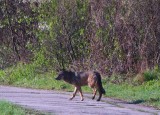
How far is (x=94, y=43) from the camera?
27.3 metres

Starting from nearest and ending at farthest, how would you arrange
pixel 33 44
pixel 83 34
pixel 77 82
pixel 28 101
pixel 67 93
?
pixel 28 101 → pixel 77 82 → pixel 67 93 → pixel 83 34 → pixel 33 44

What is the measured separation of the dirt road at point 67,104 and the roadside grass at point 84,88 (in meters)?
0.76

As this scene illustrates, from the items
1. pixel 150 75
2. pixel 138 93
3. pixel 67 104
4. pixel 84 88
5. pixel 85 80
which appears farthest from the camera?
pixel 150 75

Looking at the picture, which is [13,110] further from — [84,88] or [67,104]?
[84,88]

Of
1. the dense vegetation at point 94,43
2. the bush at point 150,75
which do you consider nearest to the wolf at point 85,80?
the dense vegetation at point 94,43

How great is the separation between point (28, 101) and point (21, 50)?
424 inches

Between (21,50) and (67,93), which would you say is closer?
(67,93)

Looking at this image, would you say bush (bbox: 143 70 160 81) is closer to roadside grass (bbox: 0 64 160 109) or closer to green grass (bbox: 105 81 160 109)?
roadside grass (bbox: 0 64 160 109)

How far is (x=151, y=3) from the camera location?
26.1m

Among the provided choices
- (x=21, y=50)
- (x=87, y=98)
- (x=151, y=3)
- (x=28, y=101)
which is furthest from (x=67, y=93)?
(x=21, y=50)

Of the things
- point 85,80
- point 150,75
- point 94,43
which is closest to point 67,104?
point 85,80

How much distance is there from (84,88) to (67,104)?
4.69m

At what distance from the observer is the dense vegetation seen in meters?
26.0

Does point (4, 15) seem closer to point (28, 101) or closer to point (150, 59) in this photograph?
point (150, 59)
